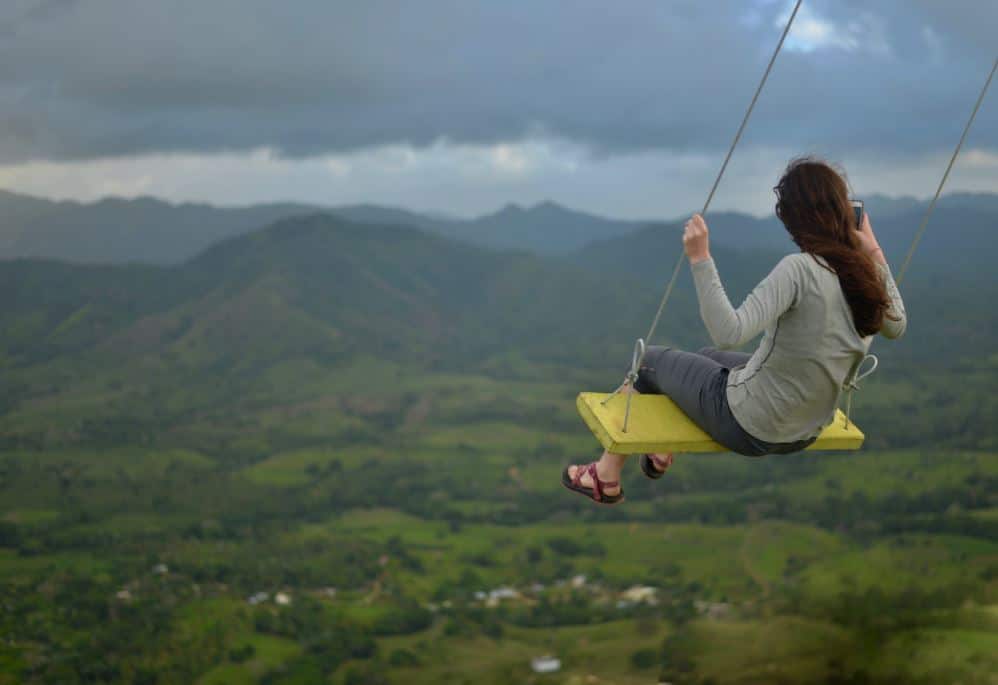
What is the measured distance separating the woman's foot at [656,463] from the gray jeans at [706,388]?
0.50 m

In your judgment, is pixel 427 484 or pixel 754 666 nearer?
pixel 754 666

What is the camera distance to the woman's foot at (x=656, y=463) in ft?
19.3

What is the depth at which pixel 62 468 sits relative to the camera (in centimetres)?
11725

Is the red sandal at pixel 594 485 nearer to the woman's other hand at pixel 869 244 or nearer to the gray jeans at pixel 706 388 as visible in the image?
the gray jeans at pixel 706 388

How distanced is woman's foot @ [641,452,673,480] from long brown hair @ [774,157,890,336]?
2063 mm

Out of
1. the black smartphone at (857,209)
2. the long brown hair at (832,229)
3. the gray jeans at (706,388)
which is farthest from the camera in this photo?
the gray jeans at (706,388)

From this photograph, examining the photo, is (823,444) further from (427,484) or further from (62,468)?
(62,468)

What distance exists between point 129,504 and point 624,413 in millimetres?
111303

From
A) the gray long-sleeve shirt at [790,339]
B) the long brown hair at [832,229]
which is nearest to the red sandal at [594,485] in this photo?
the gray long-sleeve shirt at [790,339]

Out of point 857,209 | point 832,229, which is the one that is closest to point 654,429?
point 832,229

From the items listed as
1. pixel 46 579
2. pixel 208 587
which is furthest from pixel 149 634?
pixel 46 579

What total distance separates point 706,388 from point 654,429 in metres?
0.38

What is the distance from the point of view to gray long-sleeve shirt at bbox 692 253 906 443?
3.94 m

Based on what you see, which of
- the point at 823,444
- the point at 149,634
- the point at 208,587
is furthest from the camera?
the point at 208,587
